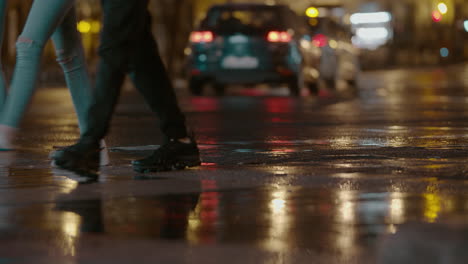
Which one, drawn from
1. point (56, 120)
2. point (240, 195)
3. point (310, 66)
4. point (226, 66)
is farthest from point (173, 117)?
point (310, 66)

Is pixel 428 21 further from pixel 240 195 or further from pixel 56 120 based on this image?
pixel 240 195

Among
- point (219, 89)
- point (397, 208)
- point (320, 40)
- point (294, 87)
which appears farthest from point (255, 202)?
point (320, 40)

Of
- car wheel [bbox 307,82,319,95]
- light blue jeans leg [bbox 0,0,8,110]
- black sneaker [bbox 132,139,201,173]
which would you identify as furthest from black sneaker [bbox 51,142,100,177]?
car wheel [bbox 307,82,319,95]

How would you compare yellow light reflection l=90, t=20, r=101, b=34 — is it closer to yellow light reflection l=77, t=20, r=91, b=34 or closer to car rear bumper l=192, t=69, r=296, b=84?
yellow light reflection l=77, t=20, r=91, b=34

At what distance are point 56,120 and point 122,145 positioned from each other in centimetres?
417

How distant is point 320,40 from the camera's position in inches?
1036

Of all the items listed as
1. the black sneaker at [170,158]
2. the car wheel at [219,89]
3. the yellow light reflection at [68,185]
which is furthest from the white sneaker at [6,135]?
the car wheel at [219,89]

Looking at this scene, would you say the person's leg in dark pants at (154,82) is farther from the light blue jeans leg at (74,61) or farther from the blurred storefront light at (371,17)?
the blurred storefront light at (371,17)

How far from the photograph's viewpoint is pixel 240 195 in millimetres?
6355

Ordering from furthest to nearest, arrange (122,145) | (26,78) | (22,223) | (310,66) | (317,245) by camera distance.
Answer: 1. (310,66)
2. (122,145)
3. (26,78)
4. (22,223)
5. (317,245)

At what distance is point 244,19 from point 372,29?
56.3m

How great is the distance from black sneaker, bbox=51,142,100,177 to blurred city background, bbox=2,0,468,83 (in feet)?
86.5

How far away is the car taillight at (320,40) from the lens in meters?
25.5

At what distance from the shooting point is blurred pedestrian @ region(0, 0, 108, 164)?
7.93 m
